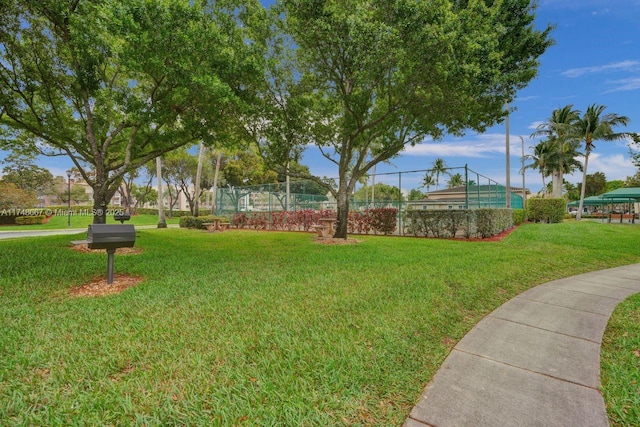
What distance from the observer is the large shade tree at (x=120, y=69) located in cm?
603

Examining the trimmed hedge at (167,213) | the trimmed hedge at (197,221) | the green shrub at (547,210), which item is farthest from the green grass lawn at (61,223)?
the green shrub at (547,210)

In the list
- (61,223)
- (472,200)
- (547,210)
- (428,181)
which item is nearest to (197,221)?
(428,181)

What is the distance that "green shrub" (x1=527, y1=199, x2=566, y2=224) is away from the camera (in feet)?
73.1

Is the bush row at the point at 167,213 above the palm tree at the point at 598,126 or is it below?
below

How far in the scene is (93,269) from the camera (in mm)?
5570

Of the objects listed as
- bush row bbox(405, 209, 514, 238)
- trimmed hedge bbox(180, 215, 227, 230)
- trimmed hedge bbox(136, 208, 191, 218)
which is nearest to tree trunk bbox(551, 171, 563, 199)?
A: bush row bbox(405, 209, 514, 238)

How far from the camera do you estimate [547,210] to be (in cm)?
2250

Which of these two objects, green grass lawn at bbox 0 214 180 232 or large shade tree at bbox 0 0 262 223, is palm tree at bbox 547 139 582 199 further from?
green grass lawn at bbox 0 214 180 232

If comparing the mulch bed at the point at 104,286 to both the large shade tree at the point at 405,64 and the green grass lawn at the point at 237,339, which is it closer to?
the green grass lawn at the point at 237,339

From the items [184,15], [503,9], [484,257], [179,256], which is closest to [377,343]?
[484,257]

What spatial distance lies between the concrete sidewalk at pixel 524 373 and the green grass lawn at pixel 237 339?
0.17 m

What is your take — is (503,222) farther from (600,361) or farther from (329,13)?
(600,361)

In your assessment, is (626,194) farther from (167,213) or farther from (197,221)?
(167,213)

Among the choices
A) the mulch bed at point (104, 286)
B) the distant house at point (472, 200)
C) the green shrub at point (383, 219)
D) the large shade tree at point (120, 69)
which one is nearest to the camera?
the mulch bed at point (104, 286)
